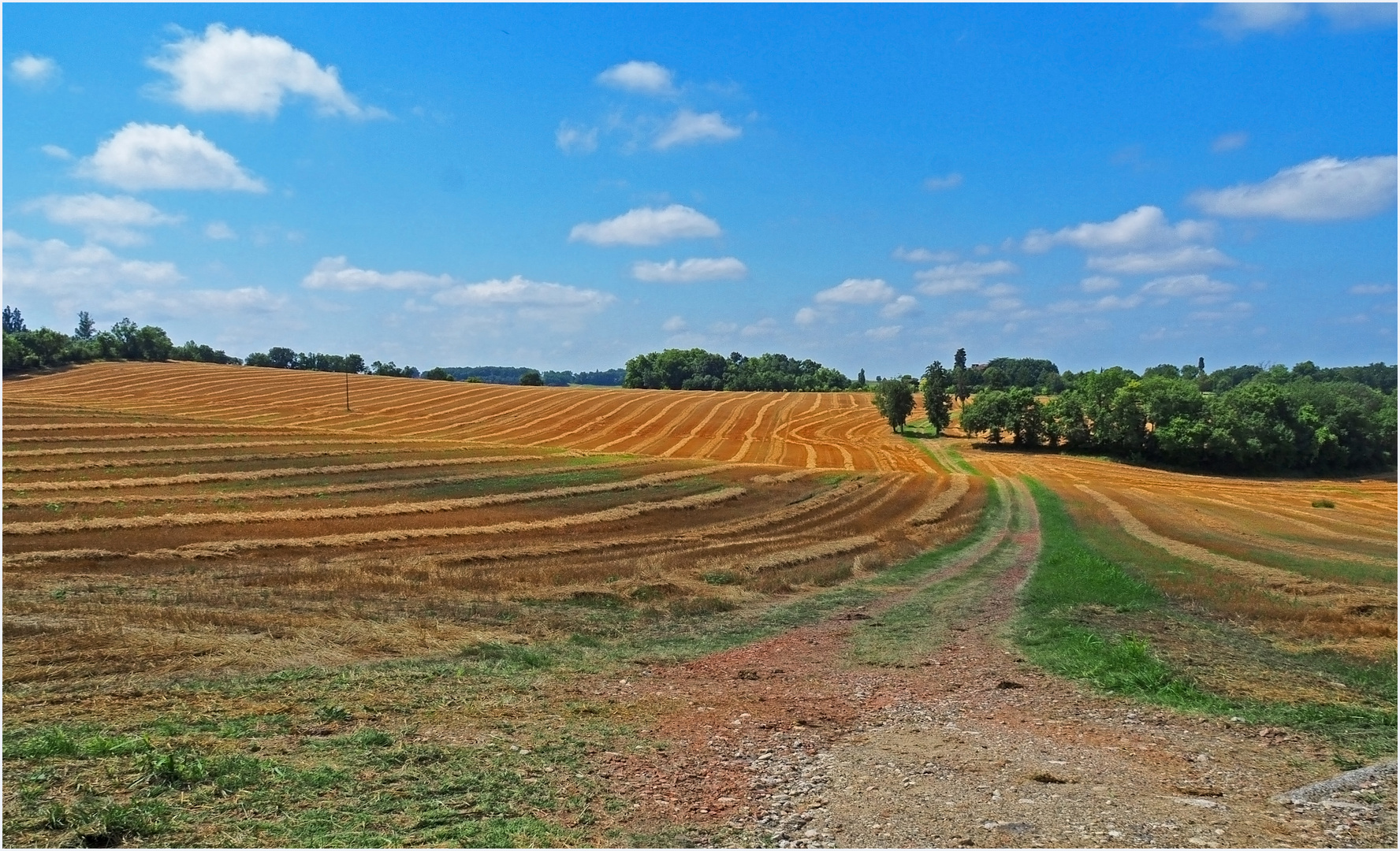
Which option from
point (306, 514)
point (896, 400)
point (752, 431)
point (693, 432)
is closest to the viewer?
point (306, 514)

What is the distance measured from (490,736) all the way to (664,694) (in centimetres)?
344

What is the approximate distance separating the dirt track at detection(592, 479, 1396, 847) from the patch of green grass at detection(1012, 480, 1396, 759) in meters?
0.65

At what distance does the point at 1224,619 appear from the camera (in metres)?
18.5

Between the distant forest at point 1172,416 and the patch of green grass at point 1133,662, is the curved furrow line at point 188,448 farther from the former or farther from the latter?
the distant forest at point 1172,416

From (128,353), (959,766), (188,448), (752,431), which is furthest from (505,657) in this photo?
(128,353)

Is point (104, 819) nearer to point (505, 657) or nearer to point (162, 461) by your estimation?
point (505, 657)

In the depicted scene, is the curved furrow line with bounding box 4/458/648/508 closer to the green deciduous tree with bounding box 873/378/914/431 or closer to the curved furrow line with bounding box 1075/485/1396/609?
the curved furrow line with bounding box 1075/485/1396/609

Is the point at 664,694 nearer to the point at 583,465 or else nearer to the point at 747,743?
the point at 747,743

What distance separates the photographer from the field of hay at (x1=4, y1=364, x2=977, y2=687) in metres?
15.3

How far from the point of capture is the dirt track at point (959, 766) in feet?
25.5

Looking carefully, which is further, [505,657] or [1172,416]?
[1172,416]

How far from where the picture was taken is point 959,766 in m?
9.53

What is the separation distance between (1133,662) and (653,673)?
8.89 m

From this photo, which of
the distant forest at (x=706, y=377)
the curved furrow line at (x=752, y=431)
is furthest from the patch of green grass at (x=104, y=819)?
the distant forest at (x=706, y=377)
